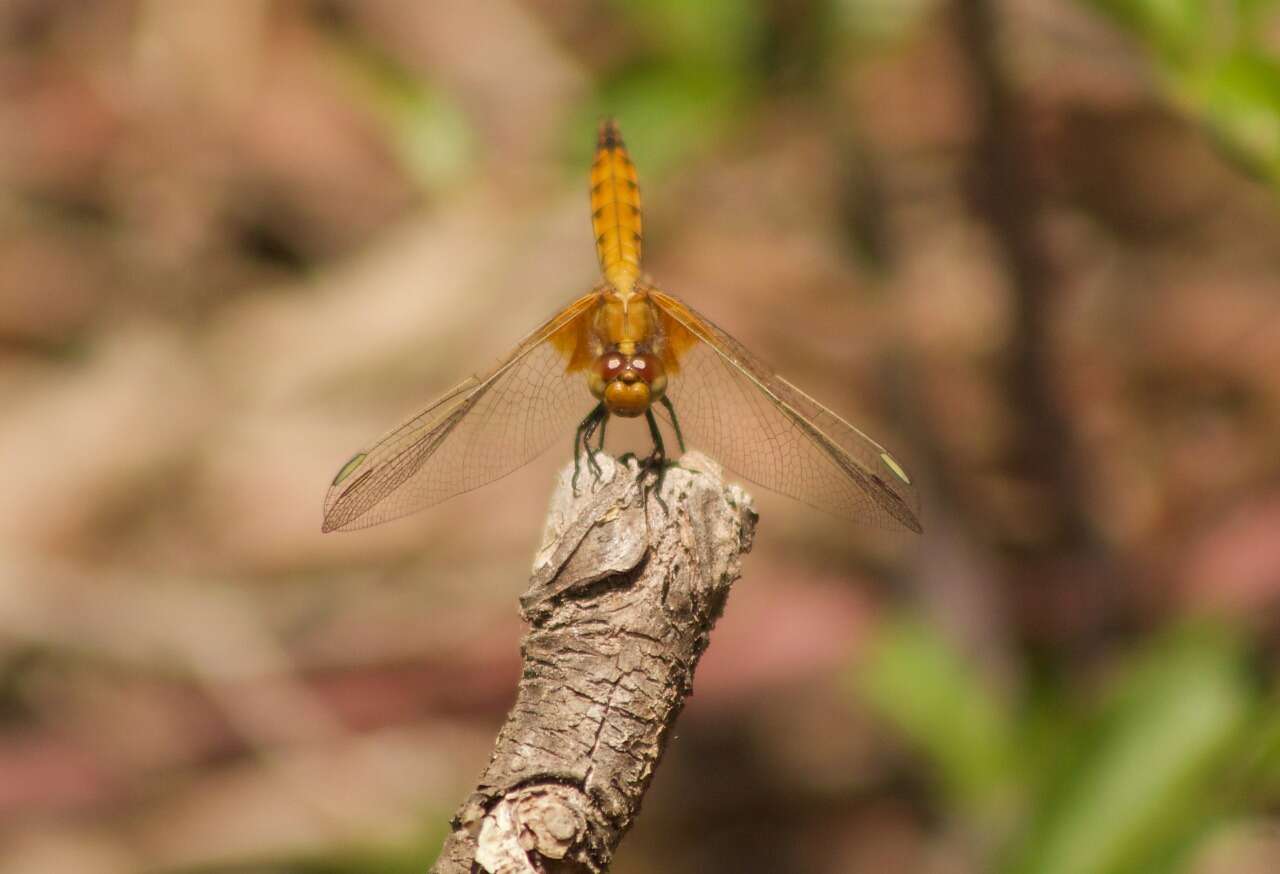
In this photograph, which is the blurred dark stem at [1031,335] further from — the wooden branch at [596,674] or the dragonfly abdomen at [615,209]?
the wooden branch at [596,674]

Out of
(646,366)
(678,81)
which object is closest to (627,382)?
(646,366)

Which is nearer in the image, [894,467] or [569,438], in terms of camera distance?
[894,467]

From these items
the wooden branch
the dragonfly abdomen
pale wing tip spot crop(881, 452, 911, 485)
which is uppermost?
the dragonfly abdomen

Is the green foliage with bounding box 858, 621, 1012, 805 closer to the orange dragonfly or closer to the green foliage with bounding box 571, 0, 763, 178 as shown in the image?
the orange dragonfly

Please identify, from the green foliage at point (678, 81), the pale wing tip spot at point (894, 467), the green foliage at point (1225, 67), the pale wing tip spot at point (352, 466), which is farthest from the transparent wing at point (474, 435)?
the green foliage at point (1225, 67)

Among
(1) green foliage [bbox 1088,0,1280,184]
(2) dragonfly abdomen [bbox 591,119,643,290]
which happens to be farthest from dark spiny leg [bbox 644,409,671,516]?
(1) green foliage [bbox 1088,0,1280,184]

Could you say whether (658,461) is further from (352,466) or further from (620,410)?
(352,466)

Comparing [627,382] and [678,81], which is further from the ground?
[678,81]
